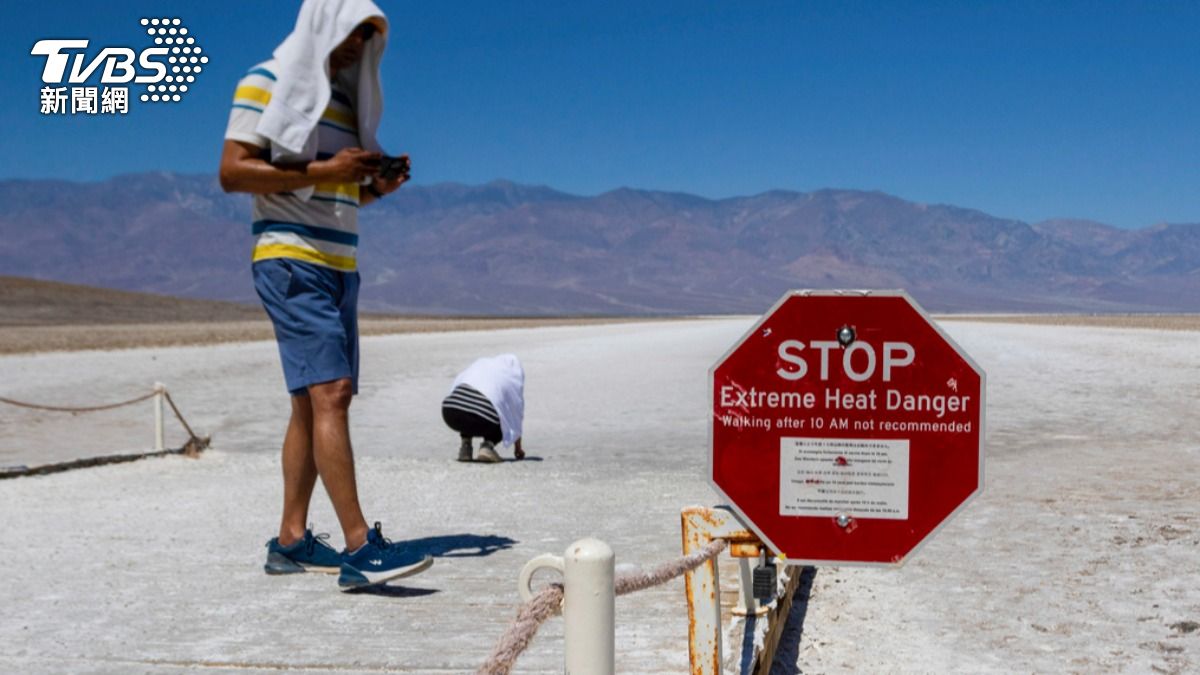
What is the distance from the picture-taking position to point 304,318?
15.0ft

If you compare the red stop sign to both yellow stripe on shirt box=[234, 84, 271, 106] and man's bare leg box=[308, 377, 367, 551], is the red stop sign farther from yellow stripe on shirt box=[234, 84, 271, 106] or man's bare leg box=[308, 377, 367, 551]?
yellow stripe on shirt box=[234, 84, 271, 106]

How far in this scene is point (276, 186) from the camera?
14.7ft

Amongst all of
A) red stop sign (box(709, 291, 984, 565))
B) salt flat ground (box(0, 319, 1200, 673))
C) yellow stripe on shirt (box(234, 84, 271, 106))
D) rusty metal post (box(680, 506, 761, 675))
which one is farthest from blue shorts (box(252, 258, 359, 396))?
red stop sign (box(709, 291, 984, 565))

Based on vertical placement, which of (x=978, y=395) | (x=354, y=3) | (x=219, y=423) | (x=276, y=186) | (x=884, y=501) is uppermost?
(x=354, y=3)

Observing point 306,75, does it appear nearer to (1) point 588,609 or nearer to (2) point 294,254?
(2) point 294,254

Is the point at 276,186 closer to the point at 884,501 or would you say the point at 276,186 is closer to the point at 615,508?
the point at 884,501

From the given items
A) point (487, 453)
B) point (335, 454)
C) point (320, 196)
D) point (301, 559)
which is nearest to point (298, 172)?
point (320, 196)

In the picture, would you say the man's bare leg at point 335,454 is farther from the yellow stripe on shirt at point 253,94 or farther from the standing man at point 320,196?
the yellow stripe on shirt at point 253,94

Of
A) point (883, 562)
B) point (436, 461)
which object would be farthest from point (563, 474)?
point (883, 562)

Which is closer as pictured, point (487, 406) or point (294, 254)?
point (294, 254)

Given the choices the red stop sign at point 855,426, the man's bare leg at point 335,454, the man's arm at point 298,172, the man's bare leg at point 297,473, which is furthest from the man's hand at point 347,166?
the red stop sign at point 855,426

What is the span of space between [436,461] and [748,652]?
5.95 metres

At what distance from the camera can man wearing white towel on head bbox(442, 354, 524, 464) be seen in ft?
30.2

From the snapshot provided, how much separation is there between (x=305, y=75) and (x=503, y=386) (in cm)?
499
